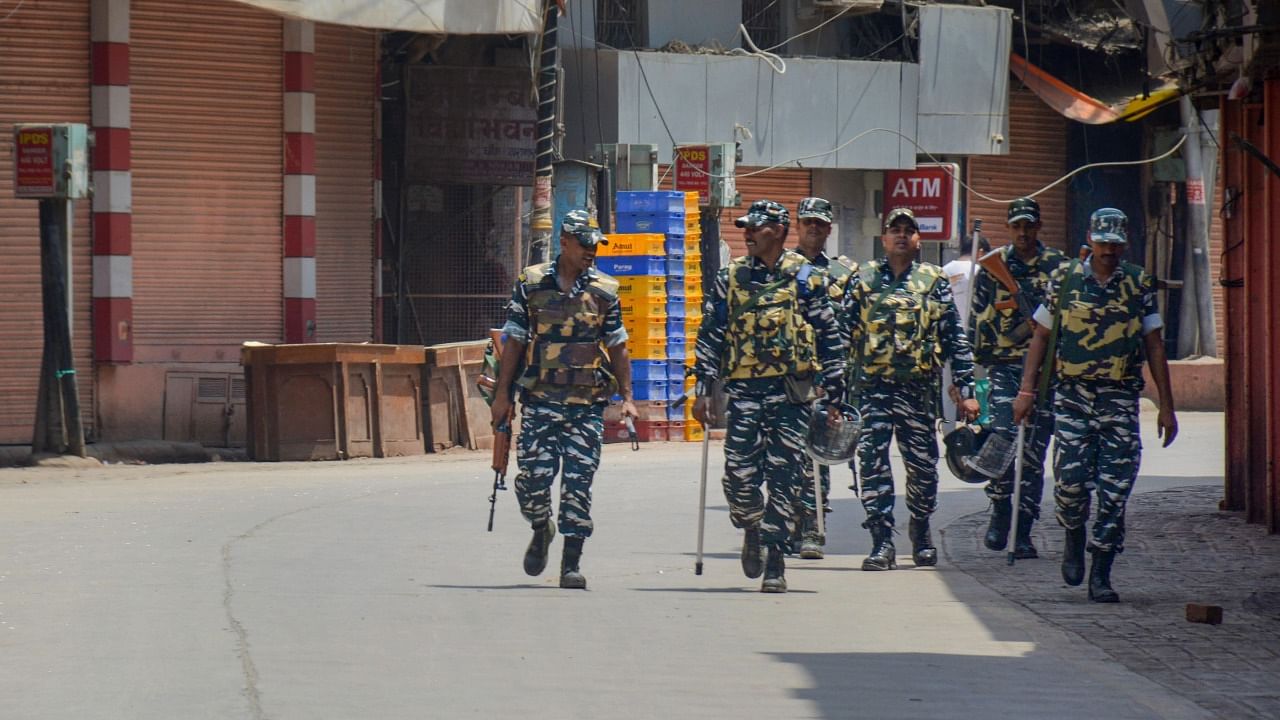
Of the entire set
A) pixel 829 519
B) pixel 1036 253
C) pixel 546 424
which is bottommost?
pixel 829 519

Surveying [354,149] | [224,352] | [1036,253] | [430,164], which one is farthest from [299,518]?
[430,164]

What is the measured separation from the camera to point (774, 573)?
10.4 m

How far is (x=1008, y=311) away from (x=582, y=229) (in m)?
3.03

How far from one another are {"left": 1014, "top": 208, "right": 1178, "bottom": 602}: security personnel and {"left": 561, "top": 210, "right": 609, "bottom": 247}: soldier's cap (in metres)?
2.33

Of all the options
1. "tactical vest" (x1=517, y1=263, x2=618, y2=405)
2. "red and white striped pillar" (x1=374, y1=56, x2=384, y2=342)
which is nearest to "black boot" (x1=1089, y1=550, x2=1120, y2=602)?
"tactical vest" (x1=517, y1=263, x2=618, y2=405)

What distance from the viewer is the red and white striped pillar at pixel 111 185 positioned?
67.1ft

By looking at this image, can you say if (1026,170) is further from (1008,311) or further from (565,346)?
(565,346)

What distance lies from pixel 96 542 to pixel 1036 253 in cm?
587

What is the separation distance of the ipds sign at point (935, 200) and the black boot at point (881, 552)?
13.8m

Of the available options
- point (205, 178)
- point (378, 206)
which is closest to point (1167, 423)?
point (205, 178)

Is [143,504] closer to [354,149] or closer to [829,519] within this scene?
[829,519]

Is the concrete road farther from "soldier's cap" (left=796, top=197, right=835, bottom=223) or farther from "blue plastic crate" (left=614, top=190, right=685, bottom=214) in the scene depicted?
"blue plastic crate" (left=614, top=190, right=685, bottom=214)

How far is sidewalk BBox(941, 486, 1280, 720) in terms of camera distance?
26.3 ft

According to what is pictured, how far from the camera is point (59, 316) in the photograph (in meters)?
19.1
